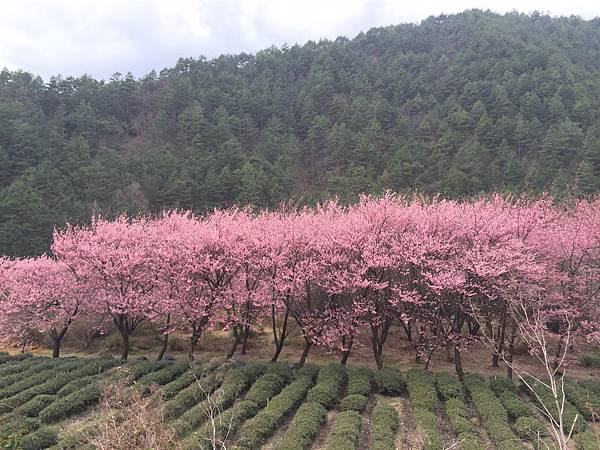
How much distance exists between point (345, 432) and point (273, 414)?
2.18m

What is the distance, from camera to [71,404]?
44.2 feet

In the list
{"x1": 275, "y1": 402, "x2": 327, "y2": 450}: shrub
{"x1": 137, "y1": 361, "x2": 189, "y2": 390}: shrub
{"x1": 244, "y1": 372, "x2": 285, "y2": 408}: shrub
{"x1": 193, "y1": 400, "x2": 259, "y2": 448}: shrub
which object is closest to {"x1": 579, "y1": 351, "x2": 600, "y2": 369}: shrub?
{"x1": 275, "y1": 402, "x2": 327, "y2": 450}: shrub

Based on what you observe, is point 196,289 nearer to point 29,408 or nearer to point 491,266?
point 29,408

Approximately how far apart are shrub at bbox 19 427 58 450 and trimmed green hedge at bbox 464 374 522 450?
11176 millimetres

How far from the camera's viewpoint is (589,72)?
53.1 meters

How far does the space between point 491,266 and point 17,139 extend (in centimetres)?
4401

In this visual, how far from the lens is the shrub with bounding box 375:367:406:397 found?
14.5 meters

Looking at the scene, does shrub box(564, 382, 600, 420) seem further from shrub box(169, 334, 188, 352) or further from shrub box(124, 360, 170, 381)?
shrub box(169, 334, 188, 352)

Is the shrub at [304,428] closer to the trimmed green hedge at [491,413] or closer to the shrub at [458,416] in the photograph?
the shrub at [458,416]

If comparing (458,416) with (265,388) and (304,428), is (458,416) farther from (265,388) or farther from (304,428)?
(265,388)

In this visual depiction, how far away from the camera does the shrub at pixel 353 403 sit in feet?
42.9

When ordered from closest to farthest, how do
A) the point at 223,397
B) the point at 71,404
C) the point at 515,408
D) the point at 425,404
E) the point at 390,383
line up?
the point at 515,408
the point at 425,404
the point at 71,404
the point at 223,397
the point at 390,383

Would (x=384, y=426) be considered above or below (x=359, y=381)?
below


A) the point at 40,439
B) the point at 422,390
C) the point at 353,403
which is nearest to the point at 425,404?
the point at 422,390
